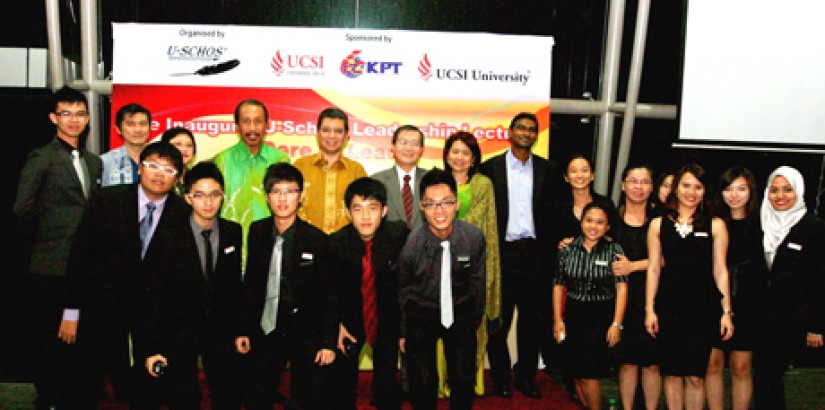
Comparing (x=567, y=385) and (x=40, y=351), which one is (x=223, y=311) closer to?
(x=40, y=351)

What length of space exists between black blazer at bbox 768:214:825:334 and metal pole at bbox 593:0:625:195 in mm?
1757

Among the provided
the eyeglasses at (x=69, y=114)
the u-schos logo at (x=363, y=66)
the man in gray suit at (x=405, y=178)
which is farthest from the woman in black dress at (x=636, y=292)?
the eyeglasses at (x=69, y=114)

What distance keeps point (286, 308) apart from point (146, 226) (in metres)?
0.71

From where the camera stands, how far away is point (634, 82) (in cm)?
500

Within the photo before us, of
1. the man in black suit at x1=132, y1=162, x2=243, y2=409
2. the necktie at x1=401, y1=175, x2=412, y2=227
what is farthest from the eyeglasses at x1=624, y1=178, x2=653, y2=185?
the man in black suit at x1=132, y1=162, x2=243, y2=409

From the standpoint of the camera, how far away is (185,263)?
3021 millimetres

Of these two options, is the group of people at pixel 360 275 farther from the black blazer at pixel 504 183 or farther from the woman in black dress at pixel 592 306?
the black blazer at pixel 504 183

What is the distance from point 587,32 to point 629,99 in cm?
62

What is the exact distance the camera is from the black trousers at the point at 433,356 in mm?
3297

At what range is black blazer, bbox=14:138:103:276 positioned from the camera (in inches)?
141

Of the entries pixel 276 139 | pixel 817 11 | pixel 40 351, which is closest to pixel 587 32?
pixel 817 11

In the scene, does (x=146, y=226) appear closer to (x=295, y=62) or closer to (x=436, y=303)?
(x=436, y=303)

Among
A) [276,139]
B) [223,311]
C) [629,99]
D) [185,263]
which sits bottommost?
[223,311]

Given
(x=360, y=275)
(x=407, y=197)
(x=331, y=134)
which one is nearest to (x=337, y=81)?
(x=331, y=134)
